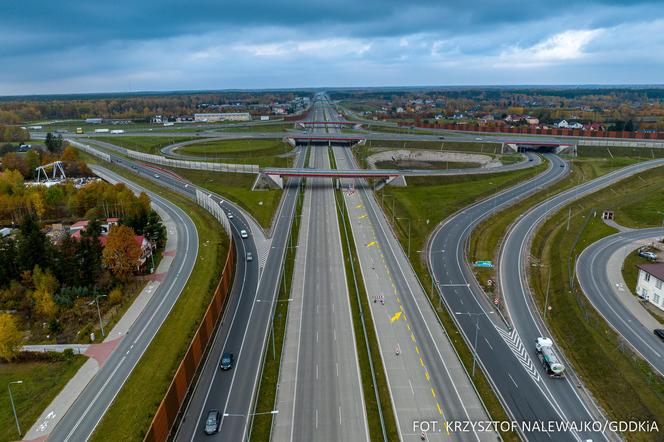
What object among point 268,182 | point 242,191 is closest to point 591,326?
point 268,182

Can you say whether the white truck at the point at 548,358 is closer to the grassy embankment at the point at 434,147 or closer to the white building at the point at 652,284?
the white building at the point at 652,284

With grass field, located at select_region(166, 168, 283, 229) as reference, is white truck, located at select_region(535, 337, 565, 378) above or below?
below

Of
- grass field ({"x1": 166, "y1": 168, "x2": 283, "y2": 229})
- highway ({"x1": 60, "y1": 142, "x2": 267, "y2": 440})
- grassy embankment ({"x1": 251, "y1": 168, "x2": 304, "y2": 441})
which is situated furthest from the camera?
grass field ({"x1": 166, "y1": 168, "x2": 283, "y2": 229})

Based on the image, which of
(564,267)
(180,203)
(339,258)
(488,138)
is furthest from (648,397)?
(488,138)

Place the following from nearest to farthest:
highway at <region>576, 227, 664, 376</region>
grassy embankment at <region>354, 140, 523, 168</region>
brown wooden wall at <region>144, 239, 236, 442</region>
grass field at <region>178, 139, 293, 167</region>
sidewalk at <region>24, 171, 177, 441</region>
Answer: brown wooden wall at <region>144, 239, 236, 442</region> < sidewalk at <region>24, 171, 177, 441</region> < highway at <region>576, 227, 664, 376</region> < grass field at <region>178, 139, 293, 167</region> < grassy embankment at <region>354, 140, 523, 168</region>

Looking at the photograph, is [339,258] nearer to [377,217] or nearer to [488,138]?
[377,217]

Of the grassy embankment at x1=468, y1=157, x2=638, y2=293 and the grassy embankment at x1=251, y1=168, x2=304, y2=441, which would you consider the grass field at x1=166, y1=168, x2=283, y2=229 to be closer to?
the grassy embankment at x1=251, y1=168, x2=304, y2=441

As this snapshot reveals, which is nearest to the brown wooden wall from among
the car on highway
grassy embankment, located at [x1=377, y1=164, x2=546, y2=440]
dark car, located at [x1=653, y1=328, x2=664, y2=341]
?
grassy embankment, located at [x1=377, y1=164, x2=546, y2=440]

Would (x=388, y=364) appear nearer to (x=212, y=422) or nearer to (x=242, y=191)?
(x=212, y=422)
